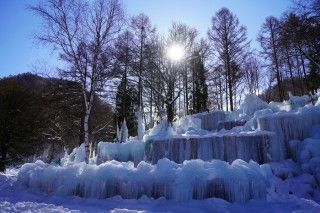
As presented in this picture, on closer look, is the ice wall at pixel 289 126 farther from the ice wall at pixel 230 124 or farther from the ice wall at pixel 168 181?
the ice wall at pixel 230 124

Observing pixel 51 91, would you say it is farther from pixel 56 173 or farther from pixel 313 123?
pixel 313 123

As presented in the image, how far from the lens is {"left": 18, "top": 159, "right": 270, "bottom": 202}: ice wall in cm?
832

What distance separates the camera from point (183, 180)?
27.9ft

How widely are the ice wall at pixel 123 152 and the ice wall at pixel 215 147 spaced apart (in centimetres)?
43

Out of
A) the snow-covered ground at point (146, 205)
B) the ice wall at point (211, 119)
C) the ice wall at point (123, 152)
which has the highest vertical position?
the ice wall at point (211, 119)

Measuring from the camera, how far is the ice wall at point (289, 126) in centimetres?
1277

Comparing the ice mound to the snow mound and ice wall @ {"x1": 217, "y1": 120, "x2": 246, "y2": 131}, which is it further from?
the snow mound

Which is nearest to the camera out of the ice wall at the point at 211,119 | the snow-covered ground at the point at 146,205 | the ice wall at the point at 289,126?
the snow-covered ground at the point at 146,205

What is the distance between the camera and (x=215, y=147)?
13.2 metres

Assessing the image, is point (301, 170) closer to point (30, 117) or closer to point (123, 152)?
point (123, 152)

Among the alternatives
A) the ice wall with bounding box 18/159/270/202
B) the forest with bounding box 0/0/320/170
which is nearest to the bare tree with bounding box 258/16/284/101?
the forest with bounding box 0/0/320/170

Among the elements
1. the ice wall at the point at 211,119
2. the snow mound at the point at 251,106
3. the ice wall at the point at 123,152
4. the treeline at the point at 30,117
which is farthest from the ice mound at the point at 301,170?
the treeline at the point at 30,117

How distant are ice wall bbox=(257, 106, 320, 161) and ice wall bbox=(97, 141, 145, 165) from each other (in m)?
5.10

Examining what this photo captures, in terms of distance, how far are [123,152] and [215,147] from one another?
4.35m
